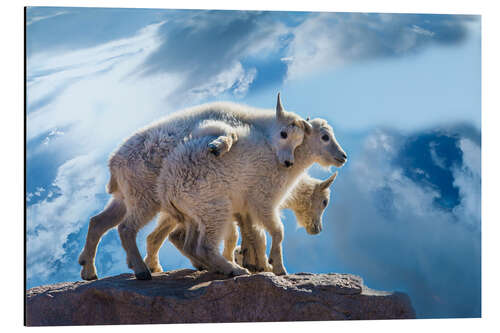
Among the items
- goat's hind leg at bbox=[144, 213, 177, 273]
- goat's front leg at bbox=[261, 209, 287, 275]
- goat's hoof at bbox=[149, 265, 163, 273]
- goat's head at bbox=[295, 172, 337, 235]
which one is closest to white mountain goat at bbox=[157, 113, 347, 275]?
goat's front leg at bbox=[261, 209, 287, 275]

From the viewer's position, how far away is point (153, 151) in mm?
8953

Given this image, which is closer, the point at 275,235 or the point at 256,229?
the point at 275,235

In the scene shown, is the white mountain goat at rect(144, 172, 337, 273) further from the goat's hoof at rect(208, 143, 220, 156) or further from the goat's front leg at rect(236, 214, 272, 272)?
the goat's hoof at rect(208, 143, 220, 156)

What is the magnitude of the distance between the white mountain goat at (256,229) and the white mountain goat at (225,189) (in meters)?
0.25

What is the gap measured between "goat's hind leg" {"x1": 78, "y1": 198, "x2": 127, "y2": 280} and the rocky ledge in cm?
51

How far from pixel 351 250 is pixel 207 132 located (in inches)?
167

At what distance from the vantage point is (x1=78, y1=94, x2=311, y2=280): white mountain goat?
349 inches

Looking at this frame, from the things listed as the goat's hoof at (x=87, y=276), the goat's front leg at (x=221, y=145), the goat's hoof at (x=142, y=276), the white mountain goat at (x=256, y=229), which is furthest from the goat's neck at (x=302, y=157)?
the goat's hoof at (x=87, y=276)

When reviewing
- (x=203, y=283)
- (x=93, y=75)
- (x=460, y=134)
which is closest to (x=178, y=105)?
(x=93, y=75)

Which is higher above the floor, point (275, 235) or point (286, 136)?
point (286, 136)

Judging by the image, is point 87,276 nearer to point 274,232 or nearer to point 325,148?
point 274,232

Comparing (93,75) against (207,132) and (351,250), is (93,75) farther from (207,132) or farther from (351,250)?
(351,250)

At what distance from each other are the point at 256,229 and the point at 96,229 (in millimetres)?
2020

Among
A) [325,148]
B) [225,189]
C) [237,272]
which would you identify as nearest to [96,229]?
[225,189]
